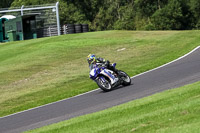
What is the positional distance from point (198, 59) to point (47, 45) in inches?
683

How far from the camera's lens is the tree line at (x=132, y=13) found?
69.3 m

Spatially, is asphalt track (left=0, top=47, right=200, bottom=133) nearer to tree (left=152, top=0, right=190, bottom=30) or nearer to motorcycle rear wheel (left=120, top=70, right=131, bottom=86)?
motorcycle rear wheel (left=120, top=70, right=131, bottom=86)

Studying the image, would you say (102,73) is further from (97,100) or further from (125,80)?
(97,100)

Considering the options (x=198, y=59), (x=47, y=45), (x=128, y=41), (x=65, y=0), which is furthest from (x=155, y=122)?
(x=65, y=0)

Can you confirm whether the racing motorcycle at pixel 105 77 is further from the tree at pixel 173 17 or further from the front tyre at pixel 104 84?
the tree at pixel 173 17

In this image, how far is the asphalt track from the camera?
42.9 feet

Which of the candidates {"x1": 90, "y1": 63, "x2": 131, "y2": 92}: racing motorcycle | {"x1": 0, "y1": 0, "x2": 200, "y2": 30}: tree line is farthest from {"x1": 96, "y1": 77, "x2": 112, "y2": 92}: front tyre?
{"x1": 0, "y1": 0, "x2": 200, "y2": 30}: tree line

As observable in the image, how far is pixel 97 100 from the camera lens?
14.8 meters

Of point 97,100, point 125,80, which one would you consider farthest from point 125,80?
point 97,100

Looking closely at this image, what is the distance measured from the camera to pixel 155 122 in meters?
8.88

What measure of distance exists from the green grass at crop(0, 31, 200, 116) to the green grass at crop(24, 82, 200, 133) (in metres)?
6.35

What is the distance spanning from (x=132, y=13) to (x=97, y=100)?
66.0 m

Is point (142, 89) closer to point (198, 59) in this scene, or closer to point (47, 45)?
point (198, 59)

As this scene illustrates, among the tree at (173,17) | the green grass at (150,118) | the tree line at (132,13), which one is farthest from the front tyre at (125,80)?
the tree at (173,17)
